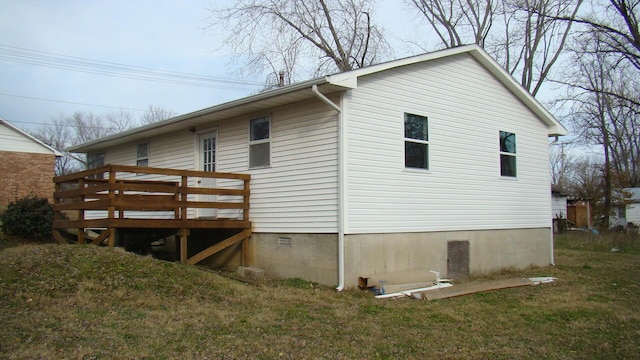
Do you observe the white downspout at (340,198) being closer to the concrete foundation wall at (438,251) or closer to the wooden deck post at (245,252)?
the concrete foundation wall at (438,251)

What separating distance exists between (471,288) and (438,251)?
1560 millimetres

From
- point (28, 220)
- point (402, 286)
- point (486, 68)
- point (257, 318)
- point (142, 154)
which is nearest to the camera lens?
point (257, 318)

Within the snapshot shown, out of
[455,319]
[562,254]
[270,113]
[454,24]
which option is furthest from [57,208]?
[454,24]

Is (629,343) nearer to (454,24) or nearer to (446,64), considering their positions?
(446,64)

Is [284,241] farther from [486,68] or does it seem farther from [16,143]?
[16,143]

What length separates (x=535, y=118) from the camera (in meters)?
14.1

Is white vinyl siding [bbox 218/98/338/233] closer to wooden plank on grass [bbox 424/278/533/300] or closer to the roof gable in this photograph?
the roof gable

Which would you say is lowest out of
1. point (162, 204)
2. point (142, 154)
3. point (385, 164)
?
point (162, 204)

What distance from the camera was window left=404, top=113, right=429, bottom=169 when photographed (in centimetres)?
1066

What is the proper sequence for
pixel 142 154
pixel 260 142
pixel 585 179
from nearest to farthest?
pixel 260 142 → pixel 142 154 → pixel 585 179

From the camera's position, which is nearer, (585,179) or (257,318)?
(257,318)

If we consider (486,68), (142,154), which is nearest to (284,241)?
(142,154)

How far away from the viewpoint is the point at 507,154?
→ 42.9ft

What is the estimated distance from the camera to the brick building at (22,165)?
21.7 m
